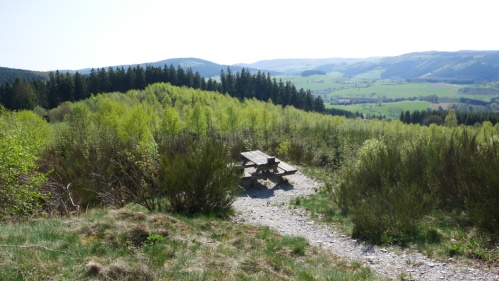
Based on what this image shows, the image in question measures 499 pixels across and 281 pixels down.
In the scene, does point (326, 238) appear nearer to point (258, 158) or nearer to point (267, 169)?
point (267, 169)

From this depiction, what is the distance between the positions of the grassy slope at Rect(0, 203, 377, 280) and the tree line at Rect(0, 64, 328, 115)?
71093 millimetres

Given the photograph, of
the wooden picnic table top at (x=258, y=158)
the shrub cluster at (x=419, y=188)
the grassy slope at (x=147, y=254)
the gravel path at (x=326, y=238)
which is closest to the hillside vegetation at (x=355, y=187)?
the shrub cluster at (x=419, y=188)

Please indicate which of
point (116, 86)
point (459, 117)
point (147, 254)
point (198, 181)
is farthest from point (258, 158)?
point (459, 117)

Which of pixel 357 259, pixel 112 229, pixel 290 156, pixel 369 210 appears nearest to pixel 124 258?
pixel 112 229

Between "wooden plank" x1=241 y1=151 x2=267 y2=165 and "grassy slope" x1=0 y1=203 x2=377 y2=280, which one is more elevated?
"grassy slope" x1=0 y1=203 x2=377 y2=280

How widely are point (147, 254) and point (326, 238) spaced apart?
5.32 metres

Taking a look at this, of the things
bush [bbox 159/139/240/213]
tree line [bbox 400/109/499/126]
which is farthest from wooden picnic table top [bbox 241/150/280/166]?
tree line [bbox 400/109/499/126]

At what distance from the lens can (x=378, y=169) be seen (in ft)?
40.9

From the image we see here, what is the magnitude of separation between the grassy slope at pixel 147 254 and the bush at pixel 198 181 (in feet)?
7.00

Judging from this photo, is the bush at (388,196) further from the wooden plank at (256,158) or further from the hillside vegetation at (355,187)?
the wooden plank at (256,158)

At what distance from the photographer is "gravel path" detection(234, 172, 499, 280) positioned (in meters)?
6.65

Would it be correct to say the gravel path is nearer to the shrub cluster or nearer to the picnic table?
the picnic table

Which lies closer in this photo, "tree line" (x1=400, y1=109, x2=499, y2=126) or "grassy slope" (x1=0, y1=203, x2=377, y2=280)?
"grassy slope" (x1=0, y1=203, x2=377, y2=280)

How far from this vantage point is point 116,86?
81438 millimetres
